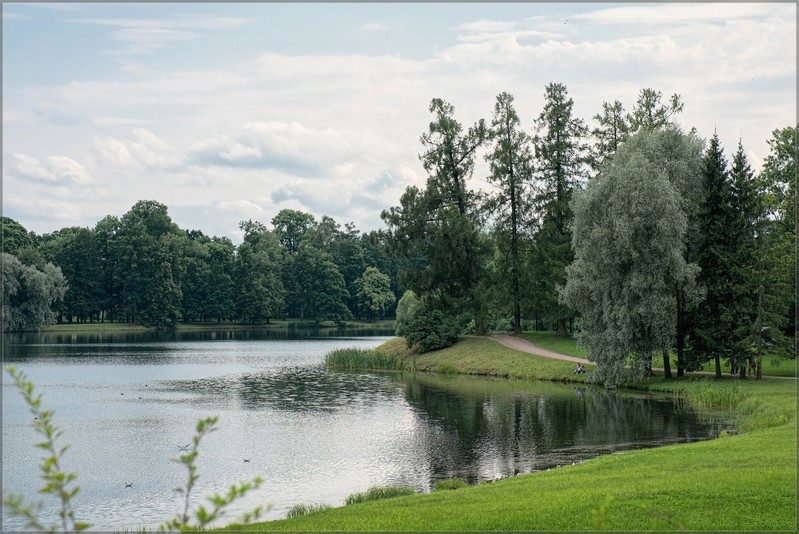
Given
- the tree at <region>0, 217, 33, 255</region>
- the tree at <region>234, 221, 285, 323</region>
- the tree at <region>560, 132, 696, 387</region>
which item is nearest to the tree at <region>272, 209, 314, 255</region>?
the tree at <region>234, 221, 285, 323</region>

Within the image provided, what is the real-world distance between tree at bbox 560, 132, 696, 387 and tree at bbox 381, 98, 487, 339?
60.5 feet

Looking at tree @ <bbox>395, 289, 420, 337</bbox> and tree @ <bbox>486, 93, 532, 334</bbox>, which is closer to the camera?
tree @ <bbox>486, 93, 532, 334</bbox>

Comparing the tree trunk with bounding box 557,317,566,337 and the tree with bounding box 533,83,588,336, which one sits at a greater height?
the tree with bounding box 533,83,588,336

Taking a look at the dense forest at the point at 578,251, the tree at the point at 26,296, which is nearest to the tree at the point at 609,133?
the dense forest at the point at 578,251

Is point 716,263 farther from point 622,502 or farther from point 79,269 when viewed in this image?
point 79,269

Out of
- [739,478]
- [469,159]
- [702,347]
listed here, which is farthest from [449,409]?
[469,159]

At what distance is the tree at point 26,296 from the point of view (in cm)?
9600

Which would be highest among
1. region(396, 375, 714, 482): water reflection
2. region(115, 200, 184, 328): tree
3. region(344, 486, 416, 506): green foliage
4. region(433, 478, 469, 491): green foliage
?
region(115, 200, 184, 328): tree

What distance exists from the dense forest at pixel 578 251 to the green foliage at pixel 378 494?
24.0 metres

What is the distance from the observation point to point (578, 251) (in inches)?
1756

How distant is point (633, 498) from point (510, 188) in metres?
49.3

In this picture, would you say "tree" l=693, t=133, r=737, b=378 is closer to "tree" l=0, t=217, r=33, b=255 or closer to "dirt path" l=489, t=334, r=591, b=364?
"dirt path" l=489, t=334, r=591, b=364

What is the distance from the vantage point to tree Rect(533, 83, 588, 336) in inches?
2335

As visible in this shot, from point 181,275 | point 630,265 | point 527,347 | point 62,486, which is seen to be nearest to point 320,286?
point 181,275
